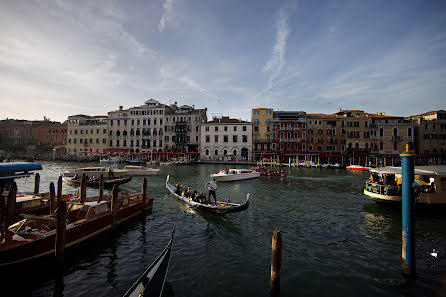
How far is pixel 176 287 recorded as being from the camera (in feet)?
22.5

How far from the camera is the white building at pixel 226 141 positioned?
57062 mm

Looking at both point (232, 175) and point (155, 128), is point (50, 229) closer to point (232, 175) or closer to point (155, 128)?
point (232, 175)

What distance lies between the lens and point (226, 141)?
57.9 metres

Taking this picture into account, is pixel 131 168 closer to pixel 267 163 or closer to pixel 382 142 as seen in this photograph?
pixel 267 163

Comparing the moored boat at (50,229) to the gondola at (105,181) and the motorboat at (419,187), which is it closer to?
the gondola at (105,181)

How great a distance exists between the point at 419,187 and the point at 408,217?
10597mm

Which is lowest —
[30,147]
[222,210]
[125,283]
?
[125,283]

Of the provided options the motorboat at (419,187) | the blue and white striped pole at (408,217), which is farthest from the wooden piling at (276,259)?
the motorboat at (419,187)

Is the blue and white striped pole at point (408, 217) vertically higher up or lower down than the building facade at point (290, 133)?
lower down

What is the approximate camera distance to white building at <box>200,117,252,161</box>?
187ft

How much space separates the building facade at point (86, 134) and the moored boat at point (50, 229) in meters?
58.5

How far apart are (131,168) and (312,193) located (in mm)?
27207

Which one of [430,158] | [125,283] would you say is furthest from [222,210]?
[430,158]

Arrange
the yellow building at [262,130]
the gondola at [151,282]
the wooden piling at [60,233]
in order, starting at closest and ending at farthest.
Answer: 1. the gondola at [151,282]
2. the wooden piling at [60,233]
3. the yellow building at [262,130]
